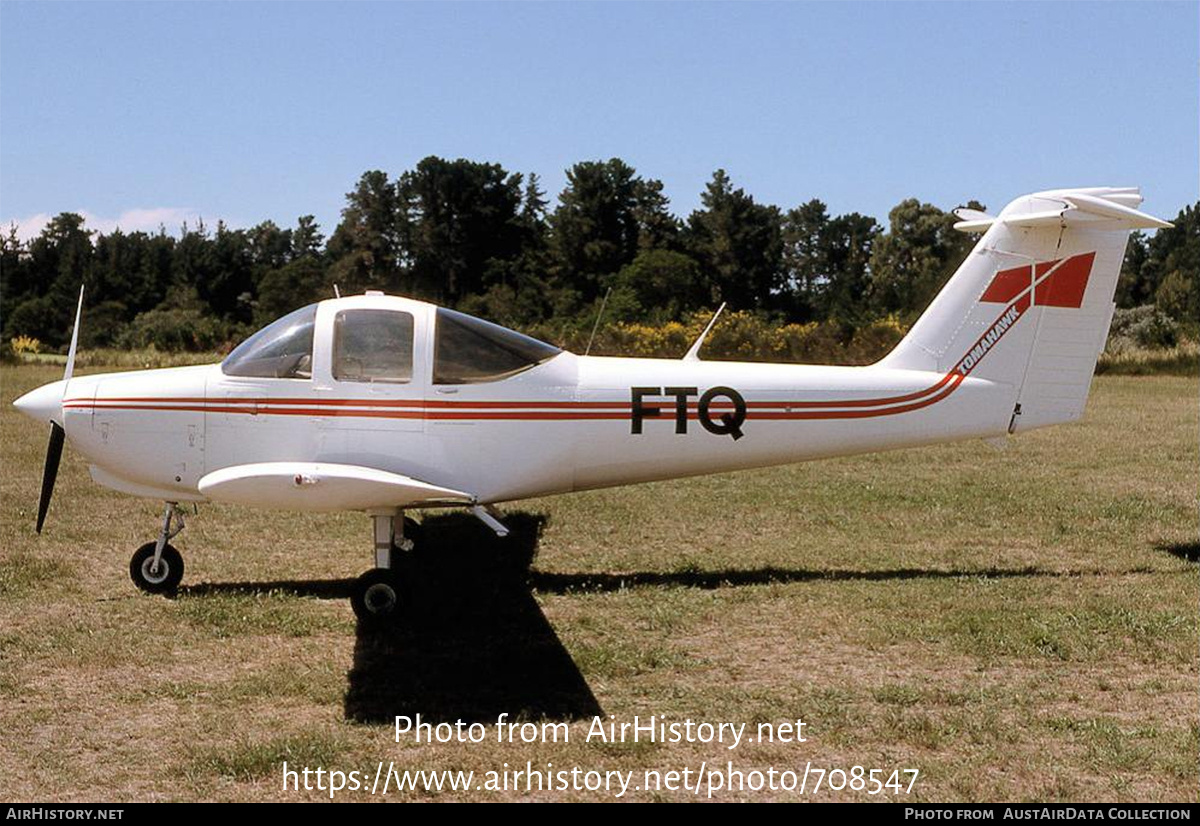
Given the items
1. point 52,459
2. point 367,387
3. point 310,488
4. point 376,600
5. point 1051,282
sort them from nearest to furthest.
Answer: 1. point 310,488
2. point 376,600
3. point 367,387
4. point 52,459
5. point 1051,282

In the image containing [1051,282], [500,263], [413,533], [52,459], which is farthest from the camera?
[500,263]

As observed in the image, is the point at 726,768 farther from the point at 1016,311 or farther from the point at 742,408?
the point at 1016,311

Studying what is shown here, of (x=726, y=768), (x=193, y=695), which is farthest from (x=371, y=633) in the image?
(x=726, y=768)

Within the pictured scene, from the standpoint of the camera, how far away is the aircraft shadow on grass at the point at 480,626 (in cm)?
522

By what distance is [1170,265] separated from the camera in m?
50.5

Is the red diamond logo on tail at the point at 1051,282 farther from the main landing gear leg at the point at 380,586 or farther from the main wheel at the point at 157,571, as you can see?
the main wheel at the point at 157,571

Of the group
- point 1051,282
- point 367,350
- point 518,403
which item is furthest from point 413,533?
point 1051,282

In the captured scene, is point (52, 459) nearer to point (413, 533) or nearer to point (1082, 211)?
point (413, 533)

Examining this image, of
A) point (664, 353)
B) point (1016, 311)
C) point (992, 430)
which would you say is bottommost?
point (664, 353)

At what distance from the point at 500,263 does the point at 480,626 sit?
3731 centimetres

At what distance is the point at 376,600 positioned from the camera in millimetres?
6391
